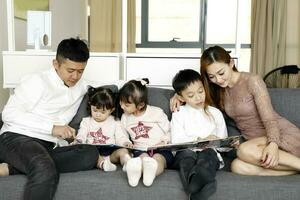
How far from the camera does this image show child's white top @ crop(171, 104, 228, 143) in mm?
1775

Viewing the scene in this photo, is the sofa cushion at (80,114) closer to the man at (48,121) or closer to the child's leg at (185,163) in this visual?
the man at (48,121)

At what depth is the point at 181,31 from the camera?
460cm

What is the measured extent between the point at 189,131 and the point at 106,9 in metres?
3.08

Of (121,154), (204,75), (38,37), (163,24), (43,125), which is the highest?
(163,24)

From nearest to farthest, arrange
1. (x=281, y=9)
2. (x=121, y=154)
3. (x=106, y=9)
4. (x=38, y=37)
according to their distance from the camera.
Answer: (x=121, y=154) → (x=38, y=37) → (x=281, y=9) → (x=106, y=9)

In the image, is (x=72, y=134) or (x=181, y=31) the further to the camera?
(x=181, y=31)

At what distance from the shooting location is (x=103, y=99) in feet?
5.93

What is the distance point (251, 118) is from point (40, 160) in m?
1.02

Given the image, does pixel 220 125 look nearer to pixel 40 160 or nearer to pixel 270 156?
pixel 270 156

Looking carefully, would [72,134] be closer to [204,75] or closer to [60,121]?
[60,121]

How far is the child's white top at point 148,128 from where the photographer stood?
71.1 inches

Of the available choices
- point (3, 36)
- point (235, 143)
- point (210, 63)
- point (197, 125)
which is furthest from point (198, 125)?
point (3, 36)

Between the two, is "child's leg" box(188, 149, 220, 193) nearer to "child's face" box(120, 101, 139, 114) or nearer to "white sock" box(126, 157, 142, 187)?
"white sock" box(126, 157, 142, 187)

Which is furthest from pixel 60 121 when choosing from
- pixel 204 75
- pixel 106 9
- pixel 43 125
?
pixel 106 9
